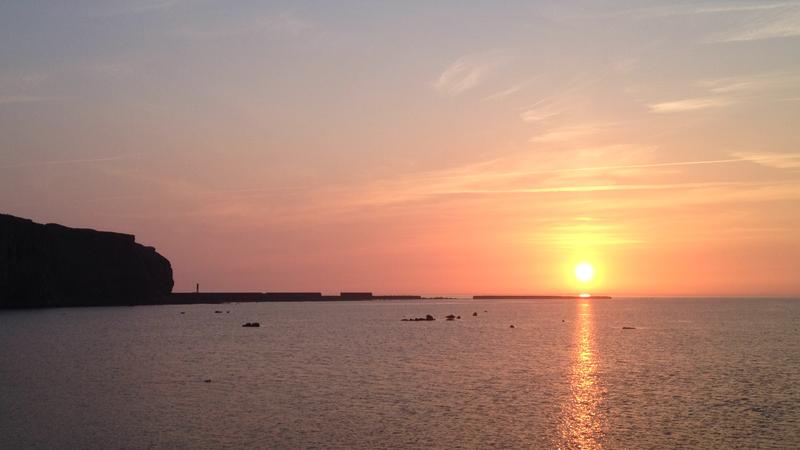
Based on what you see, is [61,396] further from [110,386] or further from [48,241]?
[48,241]

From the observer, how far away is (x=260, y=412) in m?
41.7

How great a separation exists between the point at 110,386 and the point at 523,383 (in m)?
29.2

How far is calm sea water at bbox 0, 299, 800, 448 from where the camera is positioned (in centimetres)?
3569

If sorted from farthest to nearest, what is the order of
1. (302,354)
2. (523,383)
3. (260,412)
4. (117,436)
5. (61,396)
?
(302,354), (523,383), (61,396), (260,412), (117,436)

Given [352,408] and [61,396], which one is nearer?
[352,408]

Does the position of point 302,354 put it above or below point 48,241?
below

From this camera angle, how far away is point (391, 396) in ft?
159

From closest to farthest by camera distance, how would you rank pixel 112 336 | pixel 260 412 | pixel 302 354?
pixel 260 412, pixel 302 354, pixel 112 336

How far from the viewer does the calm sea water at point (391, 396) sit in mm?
35688

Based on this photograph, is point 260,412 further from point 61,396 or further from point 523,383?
point 523,383

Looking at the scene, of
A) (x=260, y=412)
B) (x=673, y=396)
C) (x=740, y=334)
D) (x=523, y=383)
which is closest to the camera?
(x=260, y=412)

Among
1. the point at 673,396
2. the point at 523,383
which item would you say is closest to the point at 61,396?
the point at 523,383

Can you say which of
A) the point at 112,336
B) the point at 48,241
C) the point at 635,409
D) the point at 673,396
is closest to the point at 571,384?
the point at 673,396

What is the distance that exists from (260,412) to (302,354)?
125 feet
